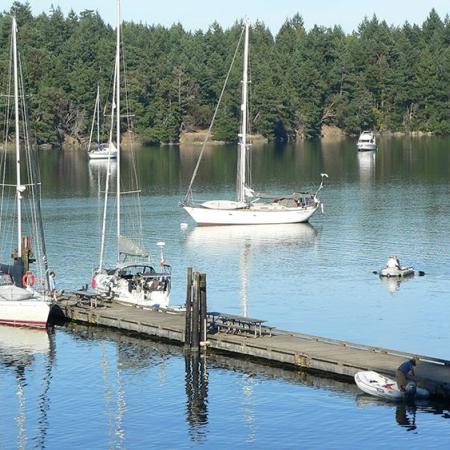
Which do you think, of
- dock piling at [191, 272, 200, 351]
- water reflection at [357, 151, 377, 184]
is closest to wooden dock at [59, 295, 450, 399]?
dock piling at [191, 272, 200, 351]

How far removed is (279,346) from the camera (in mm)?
54562

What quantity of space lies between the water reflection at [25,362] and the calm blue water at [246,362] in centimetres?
8

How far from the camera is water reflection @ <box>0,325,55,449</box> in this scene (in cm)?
4725

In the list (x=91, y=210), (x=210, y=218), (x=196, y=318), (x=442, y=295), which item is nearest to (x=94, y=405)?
(x=196, y=318)

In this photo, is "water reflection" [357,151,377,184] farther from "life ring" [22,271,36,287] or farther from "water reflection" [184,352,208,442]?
"water reflection" [184,352,208,442]

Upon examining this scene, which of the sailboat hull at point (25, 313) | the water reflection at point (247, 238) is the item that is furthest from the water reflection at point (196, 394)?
the water reflection at point (247, 238)

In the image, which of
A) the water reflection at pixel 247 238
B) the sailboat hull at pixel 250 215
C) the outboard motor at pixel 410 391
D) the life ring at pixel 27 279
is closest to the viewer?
the outboard motor at pixel 410 391

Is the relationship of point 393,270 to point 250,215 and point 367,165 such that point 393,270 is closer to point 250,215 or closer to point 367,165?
point 250,215

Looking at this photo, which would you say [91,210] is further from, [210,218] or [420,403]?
[420,403]

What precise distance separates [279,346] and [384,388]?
22.3ft

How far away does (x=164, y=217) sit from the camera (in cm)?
10869

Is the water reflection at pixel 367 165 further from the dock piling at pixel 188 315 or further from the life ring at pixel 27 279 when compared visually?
the dock piling at pixel 188 315

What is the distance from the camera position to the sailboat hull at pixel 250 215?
336 ft

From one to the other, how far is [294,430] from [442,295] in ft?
83.5
